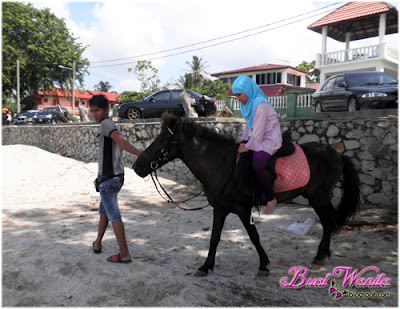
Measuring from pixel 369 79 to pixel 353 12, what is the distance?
15.2 metres

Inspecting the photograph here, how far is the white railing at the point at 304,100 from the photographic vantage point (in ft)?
38.4

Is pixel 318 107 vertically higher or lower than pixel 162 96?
lower

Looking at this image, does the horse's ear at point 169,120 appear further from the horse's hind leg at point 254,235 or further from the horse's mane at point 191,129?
the horse's hind leg at point 254,235

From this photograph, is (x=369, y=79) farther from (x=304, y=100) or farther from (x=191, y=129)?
(x=191, y=129)

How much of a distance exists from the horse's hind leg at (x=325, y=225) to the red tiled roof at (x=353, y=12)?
20487 millimetres

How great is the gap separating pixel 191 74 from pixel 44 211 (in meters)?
33.0

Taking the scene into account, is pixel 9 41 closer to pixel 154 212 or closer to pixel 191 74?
pixel 191 74

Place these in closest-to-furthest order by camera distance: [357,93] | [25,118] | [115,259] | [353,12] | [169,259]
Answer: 1. [115,259]
2. [169,259]
3. [357,93]
4. [353,12]
5. [25,118]

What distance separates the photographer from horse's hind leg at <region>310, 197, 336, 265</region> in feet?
13.8

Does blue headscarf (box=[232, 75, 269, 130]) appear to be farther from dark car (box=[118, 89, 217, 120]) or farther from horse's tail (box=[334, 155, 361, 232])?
dark car (box=[118, 89, 217, 120])

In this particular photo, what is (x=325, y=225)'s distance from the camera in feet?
14.4

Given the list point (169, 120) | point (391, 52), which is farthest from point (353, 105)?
point (391, 52)

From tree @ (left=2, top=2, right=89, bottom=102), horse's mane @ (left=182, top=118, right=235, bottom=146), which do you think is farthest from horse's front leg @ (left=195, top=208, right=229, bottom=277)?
tree @ (left=2, top=2, right=89, bottom=102)

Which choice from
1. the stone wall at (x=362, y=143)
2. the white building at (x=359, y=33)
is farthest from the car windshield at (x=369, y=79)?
the white building at (x=359, y=33)
